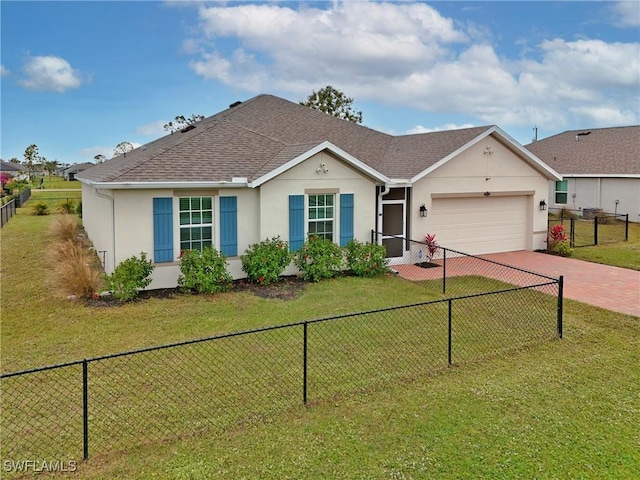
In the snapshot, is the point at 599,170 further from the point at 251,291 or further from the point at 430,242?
the point at 251,291

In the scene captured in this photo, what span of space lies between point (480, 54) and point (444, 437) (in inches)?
827

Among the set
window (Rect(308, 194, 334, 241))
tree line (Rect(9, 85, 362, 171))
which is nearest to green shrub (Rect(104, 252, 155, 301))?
window (Rect(308, 194, 334, 241))

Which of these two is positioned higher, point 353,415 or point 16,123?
point 16,123

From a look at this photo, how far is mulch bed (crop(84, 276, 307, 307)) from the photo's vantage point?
36.9ft

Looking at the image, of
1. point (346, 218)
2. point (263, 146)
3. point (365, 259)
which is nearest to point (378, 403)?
point (365, 259)

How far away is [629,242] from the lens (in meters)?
20.5

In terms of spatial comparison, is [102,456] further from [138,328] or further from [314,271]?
[314,271]

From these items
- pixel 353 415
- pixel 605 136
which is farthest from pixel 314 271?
pixel 605 136

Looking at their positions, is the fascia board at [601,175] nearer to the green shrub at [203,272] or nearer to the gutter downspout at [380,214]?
the gutter downspout at [380,214]

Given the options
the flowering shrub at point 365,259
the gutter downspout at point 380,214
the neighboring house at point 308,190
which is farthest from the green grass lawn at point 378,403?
the gutter downspout at point 380,214

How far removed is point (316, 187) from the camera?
14.1 metres

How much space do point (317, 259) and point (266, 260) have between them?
1447 millimetres

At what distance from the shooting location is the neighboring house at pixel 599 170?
28000 mm

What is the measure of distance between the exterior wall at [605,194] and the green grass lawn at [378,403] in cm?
2089
